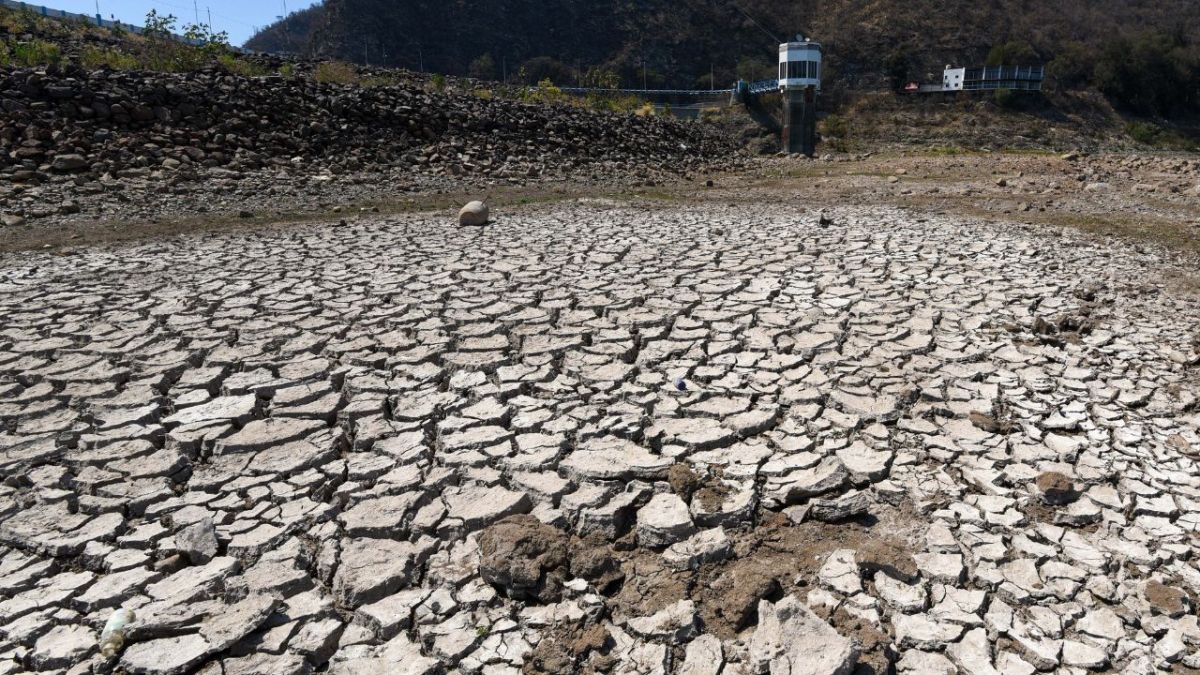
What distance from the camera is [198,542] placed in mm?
2346

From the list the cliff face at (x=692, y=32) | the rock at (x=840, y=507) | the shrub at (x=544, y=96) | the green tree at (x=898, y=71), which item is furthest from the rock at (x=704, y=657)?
the cliff face at (x=692, y=32)

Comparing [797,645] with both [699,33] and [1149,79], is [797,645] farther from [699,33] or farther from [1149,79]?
[699,33]

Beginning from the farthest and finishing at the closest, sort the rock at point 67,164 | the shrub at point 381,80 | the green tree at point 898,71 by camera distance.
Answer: the green tree at point 898,71 → the shrub at point 381,80 → the rock at point 67,164

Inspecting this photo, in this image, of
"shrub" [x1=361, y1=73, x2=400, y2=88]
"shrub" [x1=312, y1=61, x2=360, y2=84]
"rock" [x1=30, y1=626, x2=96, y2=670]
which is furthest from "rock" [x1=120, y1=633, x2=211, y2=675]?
"shrub" [x1=361, y1=73, x2=400, y2=88]

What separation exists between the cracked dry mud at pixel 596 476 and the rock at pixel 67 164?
4868 mm

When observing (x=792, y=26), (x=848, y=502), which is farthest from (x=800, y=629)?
(x=792, y=26)

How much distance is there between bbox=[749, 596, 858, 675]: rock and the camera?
6.07 feet

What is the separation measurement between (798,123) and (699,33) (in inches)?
892

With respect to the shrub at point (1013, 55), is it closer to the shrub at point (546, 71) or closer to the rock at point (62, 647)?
the shrub at point (546, 71)

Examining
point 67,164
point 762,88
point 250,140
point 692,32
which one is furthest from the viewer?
point 692,32

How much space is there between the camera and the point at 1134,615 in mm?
2074

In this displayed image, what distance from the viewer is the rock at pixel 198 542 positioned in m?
2.29

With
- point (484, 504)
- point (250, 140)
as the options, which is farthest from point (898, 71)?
point (484, 504)

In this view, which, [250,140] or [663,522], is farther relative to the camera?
[250,140]
